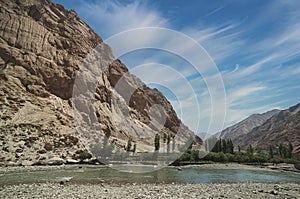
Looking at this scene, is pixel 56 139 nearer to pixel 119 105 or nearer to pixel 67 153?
pixel 67 153

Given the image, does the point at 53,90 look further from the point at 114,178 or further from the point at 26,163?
the point at 114,178

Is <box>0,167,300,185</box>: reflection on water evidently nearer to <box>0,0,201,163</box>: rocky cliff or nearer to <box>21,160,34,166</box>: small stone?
<box>21,160,34,166</box>: small stone

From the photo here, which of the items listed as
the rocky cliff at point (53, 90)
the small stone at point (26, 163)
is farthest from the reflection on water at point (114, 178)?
the rocky cliff at point (53, 90)

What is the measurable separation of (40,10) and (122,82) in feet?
183

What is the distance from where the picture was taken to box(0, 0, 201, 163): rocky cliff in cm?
6488

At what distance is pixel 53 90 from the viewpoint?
97500mm

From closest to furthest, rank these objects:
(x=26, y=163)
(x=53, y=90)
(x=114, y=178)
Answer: (x=114, y=178) < (x=26, y=163) < (x=53, y=90)

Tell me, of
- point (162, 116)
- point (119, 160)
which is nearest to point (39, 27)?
point (119, 160)

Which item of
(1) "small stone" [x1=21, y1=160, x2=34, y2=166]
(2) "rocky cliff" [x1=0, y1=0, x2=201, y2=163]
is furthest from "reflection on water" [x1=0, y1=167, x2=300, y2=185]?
(2) "rocky cliff" [x1=0, y1=0, x2=201, y2=163]

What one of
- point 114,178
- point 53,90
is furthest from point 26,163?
point 53,90

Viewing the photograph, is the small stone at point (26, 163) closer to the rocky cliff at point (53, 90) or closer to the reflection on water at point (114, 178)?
the rocky cliff at point (53, 90)

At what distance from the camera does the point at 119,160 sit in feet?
244

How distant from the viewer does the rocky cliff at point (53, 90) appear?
213ft

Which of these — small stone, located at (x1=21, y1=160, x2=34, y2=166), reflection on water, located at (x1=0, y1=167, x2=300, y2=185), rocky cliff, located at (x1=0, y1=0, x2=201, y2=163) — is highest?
rocky cliff, located at (x1=0, y1=0, x2=201, y2=163)
